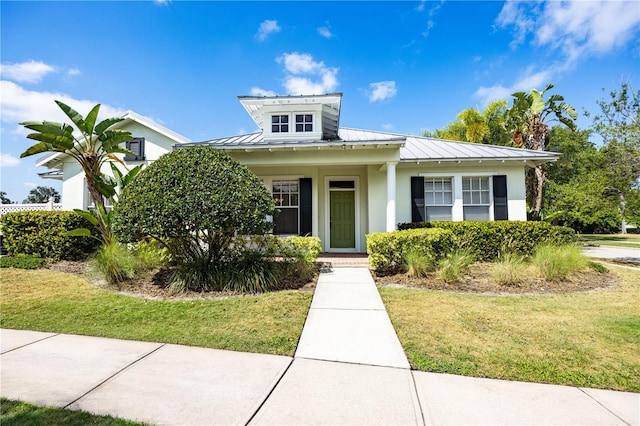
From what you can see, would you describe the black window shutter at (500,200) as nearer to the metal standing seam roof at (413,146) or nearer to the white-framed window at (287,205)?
the metal standing seam roof at (413,146)

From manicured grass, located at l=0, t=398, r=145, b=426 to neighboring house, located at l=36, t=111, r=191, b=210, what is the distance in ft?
38.6

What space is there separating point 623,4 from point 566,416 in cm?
1101

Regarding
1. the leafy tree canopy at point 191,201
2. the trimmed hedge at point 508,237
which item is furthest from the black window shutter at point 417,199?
the leafy tree canopy at point 191,201

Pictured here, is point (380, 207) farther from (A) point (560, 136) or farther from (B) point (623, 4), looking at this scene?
(A) point (560, 136)

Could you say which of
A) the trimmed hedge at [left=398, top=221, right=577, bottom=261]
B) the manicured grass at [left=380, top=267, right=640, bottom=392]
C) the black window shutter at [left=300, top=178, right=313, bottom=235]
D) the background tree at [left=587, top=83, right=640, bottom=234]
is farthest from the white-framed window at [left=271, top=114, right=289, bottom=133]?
the background tree at [left=587, top=83, right=640, bottom=234]

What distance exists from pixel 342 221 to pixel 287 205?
2254 millimetres

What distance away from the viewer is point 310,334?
13.2ft

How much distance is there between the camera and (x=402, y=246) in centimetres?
706

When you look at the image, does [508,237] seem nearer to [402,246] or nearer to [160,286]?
[402,246]

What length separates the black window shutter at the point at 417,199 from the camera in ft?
33.4

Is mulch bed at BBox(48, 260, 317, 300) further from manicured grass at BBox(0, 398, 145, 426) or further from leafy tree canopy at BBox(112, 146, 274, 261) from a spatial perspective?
manicured grass at BBox(0, 398, 145, 426)

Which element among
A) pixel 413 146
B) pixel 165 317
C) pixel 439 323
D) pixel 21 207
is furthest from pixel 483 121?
pixel 21 207

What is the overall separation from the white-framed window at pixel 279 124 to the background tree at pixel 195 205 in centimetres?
459

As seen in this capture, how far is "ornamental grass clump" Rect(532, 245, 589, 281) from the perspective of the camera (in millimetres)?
6711
